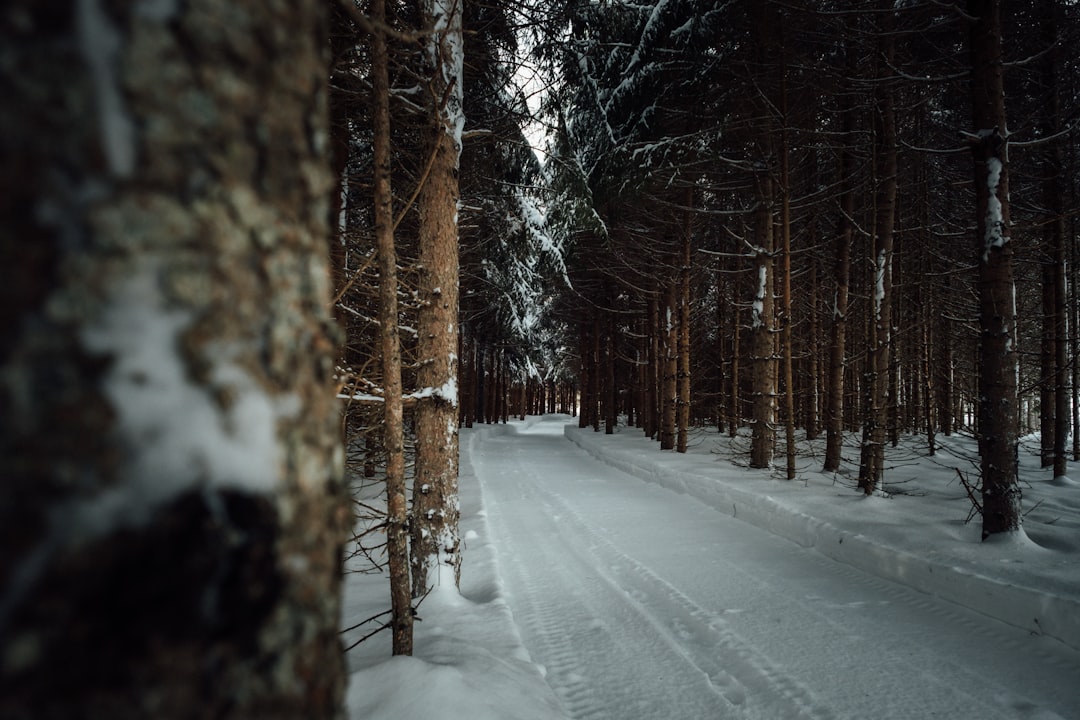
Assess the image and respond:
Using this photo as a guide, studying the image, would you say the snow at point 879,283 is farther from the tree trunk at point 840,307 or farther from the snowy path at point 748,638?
the snowy path at point 748,638

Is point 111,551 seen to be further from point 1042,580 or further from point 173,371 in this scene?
point 1042,580

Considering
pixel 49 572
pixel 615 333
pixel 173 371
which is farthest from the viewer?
pixel 615 333

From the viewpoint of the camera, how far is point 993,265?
5414mm

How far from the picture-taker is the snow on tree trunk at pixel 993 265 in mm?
5293

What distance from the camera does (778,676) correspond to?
339cm

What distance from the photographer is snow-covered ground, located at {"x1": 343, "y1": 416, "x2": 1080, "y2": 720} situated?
310 cm

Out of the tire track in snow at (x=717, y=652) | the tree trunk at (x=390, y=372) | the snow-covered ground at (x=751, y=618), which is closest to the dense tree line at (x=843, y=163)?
the snow-covered ground at (x=751, y=618)

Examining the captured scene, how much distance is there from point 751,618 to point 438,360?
136 inches

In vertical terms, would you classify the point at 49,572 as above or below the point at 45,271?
below

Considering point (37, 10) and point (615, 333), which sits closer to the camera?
point (37, 10)

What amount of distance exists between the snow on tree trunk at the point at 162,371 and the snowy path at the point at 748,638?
10.8 ft

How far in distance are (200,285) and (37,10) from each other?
22 cm

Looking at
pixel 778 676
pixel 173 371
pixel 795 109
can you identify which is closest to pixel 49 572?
pixel 173 371

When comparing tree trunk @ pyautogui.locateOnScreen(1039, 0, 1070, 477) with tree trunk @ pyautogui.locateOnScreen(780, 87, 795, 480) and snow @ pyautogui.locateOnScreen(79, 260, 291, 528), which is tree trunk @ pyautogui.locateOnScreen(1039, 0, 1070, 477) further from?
snow @ pyautogui.locateOnScreen(79, 260, 291, 528)
